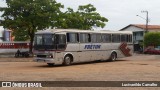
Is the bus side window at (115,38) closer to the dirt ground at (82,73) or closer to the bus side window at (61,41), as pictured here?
the bus side window at (61,41)

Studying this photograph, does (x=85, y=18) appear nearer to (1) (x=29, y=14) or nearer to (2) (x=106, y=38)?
(1) (x=29, y=14)

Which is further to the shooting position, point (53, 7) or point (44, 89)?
point (53, 7)

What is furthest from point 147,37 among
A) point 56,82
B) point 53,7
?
point 56,82

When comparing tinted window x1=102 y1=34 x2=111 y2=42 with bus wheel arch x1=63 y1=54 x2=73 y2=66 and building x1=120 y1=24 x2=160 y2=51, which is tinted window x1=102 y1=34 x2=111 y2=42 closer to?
bus wheel arch x1=63 y1=54 x2=73 y2=66

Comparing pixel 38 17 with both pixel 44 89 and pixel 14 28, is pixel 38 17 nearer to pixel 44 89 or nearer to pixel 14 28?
Answer: pixel 14 28

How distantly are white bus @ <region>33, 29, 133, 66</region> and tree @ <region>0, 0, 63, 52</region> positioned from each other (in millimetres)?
11125

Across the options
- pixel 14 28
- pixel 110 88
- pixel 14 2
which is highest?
pixel 14 2

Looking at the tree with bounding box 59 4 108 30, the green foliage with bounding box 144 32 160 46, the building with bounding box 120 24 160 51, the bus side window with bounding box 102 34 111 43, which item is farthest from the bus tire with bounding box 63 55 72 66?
the building with bounding box 120 24 160 51

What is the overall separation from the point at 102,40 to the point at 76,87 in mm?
16955

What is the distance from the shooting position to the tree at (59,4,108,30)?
170 feet

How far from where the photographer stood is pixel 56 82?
49.6 ft

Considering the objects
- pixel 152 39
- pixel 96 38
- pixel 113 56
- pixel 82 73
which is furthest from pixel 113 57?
pixel 152 39

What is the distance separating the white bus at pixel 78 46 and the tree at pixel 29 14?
11125mm

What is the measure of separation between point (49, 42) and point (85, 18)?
1167 inches
